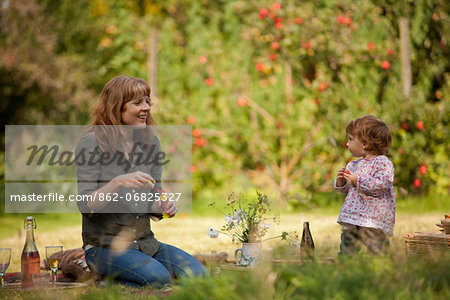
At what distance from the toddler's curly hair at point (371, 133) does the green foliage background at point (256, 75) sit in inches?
135

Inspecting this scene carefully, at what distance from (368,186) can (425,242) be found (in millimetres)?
503

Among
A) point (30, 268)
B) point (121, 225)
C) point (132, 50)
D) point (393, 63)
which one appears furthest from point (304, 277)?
point (132, 50)

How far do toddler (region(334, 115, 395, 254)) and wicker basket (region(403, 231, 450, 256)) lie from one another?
0.72ft

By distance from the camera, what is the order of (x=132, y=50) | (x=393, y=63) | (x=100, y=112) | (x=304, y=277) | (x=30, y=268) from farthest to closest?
(x=132, y=50) → (x=393, y=63) → (x=100, y=112) → (x=30, y=268) → (x=304, y=277)

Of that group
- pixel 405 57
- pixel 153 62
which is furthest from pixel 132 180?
pixel 153 62

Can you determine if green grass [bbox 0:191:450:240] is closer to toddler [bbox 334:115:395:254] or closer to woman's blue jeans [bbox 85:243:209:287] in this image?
toddler [bbox 334:115:395:254]

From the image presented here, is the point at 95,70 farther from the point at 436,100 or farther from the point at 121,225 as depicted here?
the point at 121,225

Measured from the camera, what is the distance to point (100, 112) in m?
3.55

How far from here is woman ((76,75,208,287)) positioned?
3.31 metres

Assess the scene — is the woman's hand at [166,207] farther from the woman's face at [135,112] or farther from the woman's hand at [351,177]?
the woman's hand at [351,177]

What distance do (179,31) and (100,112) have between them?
6603mm

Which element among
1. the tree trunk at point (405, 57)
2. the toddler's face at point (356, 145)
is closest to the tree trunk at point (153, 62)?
the tree trunk at point (405, 57)

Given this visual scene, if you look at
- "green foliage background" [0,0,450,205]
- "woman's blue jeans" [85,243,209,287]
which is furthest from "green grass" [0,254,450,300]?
"green foliage background" [0,0,450,205]

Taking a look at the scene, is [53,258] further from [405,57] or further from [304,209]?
[405,57]
